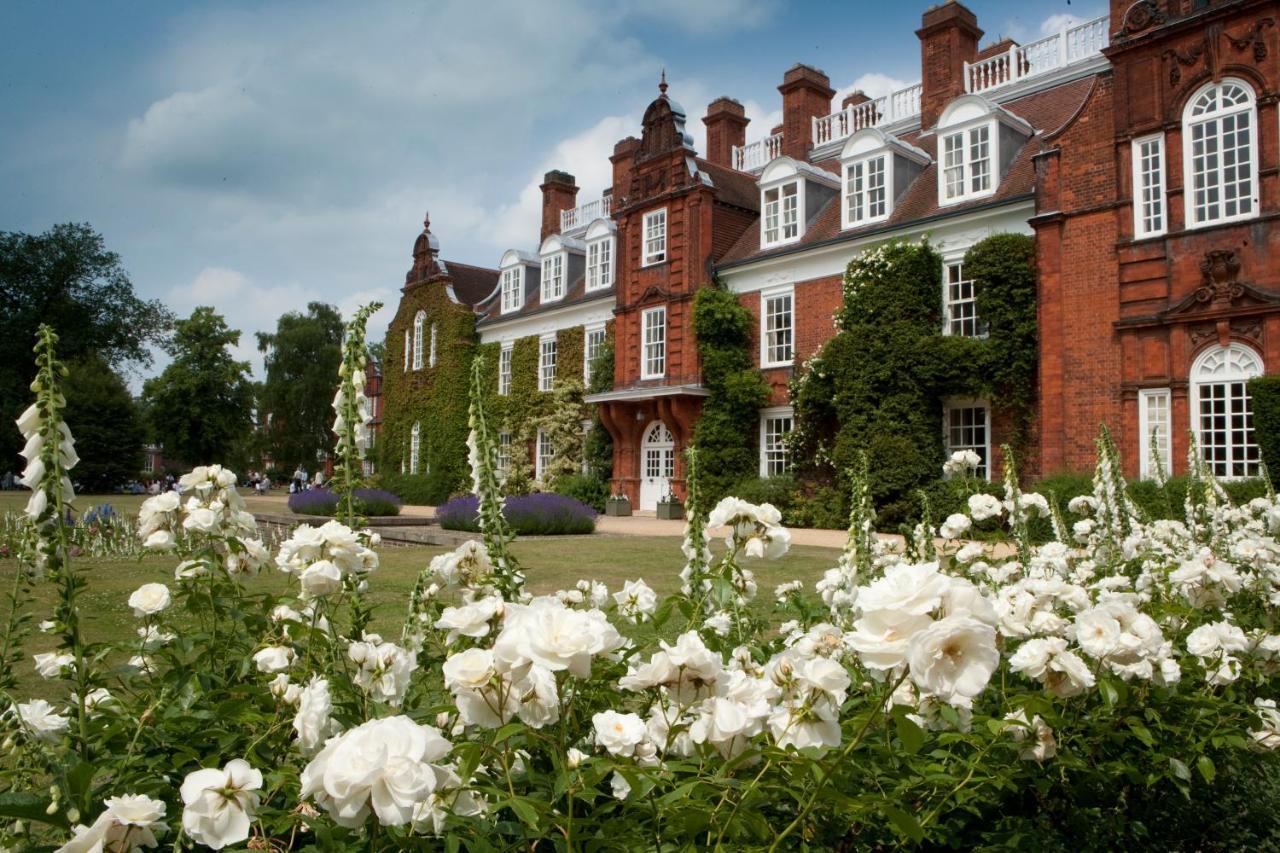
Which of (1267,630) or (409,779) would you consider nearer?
(409,779)

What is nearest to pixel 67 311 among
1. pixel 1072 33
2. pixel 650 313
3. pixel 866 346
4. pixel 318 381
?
pixel 318 381

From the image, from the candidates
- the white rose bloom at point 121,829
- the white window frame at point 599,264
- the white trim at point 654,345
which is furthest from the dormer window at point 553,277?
the white rose bloom at point 121,829

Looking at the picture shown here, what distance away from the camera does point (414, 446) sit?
32594 millimetres

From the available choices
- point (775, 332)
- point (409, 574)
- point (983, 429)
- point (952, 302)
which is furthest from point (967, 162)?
point (409, 574)

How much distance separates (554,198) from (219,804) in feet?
108

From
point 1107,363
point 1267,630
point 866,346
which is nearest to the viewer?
point 1267,630

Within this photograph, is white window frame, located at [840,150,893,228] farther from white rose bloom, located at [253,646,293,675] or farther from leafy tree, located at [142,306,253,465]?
leafy tree, located at [142,306,253,465]

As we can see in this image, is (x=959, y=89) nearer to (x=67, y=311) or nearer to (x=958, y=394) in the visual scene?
(x=958, y=394)

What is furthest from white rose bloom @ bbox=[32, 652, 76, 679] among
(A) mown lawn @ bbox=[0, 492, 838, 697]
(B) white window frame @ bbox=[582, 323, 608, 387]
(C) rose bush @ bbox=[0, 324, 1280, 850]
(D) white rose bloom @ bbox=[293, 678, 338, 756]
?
(B) white window frame @ bbox=[582, 323, 608, 387]

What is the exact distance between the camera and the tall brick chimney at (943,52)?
2030 cm

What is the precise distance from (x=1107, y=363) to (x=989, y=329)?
2.26 m

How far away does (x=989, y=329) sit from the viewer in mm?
16344

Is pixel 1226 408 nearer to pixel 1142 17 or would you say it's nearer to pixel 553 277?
pixel 1142 17

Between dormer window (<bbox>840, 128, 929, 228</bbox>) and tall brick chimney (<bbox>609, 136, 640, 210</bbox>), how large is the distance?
10.9 meters
